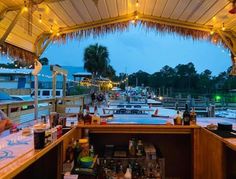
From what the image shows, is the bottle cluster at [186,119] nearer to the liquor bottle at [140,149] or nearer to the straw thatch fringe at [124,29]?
the liquor bottle at [140,149]

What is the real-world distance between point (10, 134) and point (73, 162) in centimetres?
62

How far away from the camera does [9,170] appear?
41.4 inches

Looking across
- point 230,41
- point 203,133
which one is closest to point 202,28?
point 230,41

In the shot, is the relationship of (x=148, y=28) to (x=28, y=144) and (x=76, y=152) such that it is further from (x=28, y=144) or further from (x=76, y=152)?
(x=28, y=144)

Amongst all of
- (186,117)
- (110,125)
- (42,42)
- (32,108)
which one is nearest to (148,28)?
(42,42)

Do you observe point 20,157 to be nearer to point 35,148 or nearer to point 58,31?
point 35,148

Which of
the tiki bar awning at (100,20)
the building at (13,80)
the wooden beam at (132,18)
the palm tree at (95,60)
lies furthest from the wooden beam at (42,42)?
the palm tree at (95,60)

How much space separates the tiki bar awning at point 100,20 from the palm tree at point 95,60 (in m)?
13.5

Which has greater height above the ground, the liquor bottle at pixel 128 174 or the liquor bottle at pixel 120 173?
the liquor bottle at pixel 128 174

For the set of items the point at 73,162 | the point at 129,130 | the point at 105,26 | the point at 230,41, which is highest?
the point at 105,26

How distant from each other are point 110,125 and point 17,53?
73.0 inches

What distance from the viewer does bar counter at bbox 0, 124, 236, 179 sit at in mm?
1855

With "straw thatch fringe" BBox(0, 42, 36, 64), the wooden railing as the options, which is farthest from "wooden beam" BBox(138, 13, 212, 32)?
"straw thatch fringe" BBox(0, 42, 36, 64)

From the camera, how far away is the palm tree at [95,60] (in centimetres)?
1789
